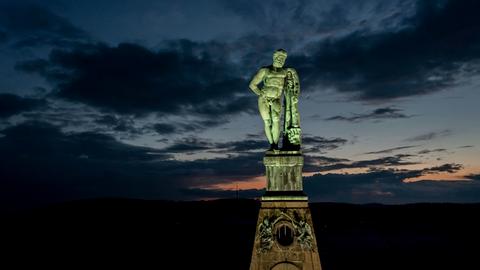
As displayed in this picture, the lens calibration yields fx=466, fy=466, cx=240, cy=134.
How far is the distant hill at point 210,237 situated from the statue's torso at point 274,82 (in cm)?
2444

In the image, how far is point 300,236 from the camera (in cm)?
1277

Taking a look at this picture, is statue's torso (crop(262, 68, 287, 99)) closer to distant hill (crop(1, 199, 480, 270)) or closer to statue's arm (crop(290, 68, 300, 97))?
statue's arm (crop(290, 68, 300, 97))

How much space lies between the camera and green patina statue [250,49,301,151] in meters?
13.9

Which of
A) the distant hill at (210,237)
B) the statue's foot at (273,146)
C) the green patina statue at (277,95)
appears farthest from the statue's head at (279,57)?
the distant hill at (210,237)

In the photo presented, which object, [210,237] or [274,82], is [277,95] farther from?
[210,237]

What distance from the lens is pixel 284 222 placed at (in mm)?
12961

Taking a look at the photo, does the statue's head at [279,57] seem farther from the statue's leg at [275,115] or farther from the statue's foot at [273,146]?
the statue's foot at [273,146]

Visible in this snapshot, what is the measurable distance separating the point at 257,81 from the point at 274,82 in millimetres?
518

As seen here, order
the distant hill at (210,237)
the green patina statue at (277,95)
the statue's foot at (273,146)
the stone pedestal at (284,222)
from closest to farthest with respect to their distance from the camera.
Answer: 1. the stone pedestal at (284,222)
2. the statue's foot at (273,146)
3. the green patina statue at (277,95)
4. the distant hill at (210,237)

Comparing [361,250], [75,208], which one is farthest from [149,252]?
[75,208]

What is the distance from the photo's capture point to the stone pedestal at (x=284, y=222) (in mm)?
12664

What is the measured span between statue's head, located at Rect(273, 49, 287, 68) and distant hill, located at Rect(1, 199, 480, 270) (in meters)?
24.9

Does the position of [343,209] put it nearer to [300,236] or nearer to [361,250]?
[361,250]

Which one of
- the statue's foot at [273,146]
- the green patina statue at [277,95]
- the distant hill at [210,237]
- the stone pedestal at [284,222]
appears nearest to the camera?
the stone pedestal at [284,222]
